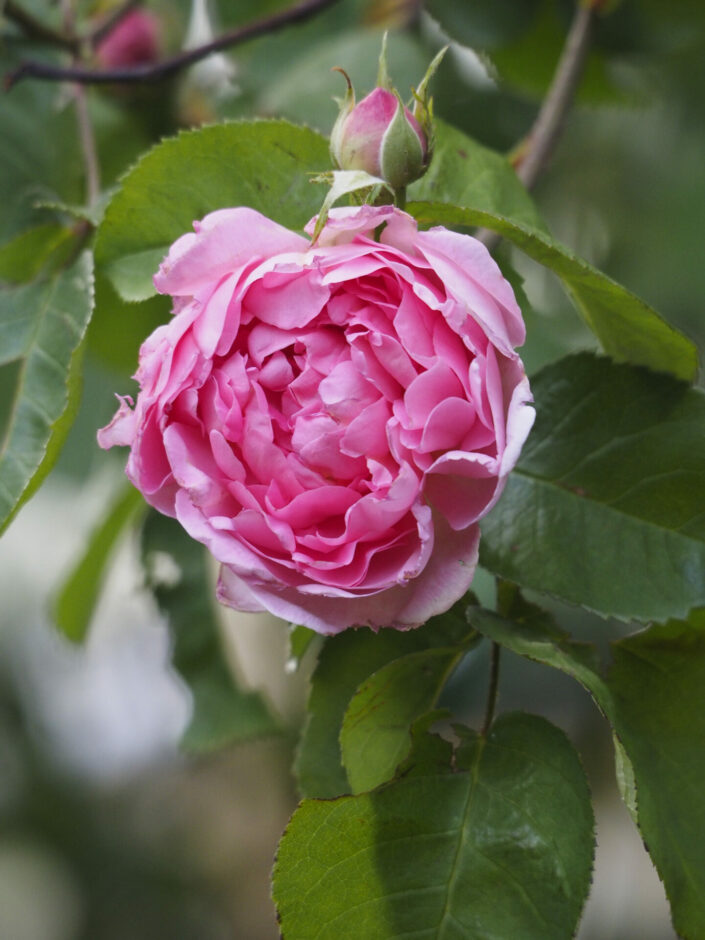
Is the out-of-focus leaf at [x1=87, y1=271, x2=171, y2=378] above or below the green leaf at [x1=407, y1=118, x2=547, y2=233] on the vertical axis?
below

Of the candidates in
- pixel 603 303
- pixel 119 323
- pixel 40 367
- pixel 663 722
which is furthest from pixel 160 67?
pixel 663 722

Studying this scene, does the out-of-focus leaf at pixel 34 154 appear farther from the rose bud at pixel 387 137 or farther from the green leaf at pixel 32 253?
the rose bud at pixel 387 137

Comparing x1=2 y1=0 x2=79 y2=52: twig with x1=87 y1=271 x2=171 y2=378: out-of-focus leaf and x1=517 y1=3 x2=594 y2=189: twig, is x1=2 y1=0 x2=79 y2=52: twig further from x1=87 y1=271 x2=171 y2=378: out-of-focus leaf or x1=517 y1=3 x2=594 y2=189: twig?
x1=517 y1=3 x2=594 y2=189: twig

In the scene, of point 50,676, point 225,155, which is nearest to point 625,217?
point 225,155

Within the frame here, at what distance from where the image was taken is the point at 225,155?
0.45 meters

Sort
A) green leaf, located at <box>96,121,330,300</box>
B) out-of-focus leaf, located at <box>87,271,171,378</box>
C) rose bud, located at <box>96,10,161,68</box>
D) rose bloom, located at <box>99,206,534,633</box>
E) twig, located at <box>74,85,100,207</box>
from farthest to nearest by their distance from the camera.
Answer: rose bud, located at <box>96,10,161,68</box> → twig, located at <box>74,85,100,207</box> → out-of-focus leaf, located at <box>87,271,171,378</box> → green leaf, located at <box>96,121,330,300</box> → rose bloom, located at <box>99,206,534,633</box>

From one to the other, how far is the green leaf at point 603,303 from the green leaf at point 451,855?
0.16 meters

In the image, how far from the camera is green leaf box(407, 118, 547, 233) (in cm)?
46

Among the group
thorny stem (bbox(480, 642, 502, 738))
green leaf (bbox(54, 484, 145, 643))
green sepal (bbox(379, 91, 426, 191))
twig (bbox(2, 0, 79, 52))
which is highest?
green sepal (bbox(379, 91, 426, 191))

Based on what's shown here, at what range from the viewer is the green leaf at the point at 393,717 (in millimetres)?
422

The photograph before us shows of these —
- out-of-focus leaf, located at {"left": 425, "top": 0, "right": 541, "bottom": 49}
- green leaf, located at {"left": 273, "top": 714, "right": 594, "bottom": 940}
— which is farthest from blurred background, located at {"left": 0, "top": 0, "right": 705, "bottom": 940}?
green leaf, located at {"left": 273, "top": 714, "right": 594, "bottom": 940}

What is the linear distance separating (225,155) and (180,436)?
0.51 ft

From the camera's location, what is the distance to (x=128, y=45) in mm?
963

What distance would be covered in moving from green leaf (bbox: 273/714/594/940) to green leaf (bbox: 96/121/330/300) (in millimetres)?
238
